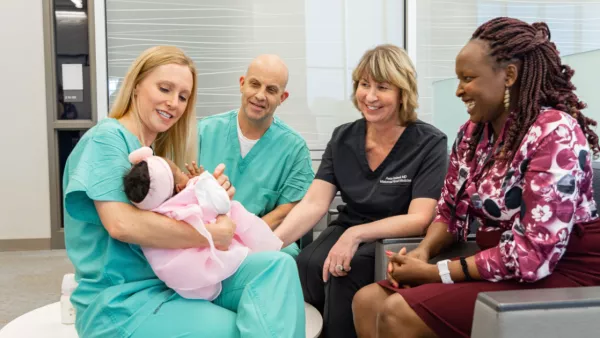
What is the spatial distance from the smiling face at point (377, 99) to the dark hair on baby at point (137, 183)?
963 millimetres

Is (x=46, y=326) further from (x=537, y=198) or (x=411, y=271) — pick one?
(x=537, y=198)

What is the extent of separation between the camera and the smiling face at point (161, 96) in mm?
1540

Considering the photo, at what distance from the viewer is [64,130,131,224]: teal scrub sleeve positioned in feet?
4.43

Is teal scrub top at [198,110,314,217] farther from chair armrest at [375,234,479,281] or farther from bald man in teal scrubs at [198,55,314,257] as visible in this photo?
chair armrest at [375,234,479,281]

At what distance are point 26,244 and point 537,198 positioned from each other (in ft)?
12.9

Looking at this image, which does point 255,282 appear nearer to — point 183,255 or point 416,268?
point 183,255

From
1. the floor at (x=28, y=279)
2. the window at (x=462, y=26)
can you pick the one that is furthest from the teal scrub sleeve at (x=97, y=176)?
the window at (x=462, y=26)

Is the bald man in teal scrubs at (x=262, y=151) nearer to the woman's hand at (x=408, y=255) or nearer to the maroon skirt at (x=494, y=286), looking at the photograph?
the woman's hand at (x=408, y=255)

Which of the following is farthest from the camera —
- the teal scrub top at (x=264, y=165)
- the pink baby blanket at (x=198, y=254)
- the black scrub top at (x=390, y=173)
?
the teal scrub top at (x=264, y=165)

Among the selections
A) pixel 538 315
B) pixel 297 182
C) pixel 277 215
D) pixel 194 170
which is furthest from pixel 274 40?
pixel 538 315

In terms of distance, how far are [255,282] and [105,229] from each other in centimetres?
39

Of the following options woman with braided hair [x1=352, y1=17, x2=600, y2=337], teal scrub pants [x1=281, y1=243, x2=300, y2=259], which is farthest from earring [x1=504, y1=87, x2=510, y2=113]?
teal scrub pants [x1=281, y1=243, x2=300, y2=259]

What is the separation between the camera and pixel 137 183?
4.37 ft

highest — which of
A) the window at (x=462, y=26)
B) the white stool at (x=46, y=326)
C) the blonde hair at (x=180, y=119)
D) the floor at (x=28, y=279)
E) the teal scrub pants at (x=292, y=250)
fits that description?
the window at (x=462, y=26)
